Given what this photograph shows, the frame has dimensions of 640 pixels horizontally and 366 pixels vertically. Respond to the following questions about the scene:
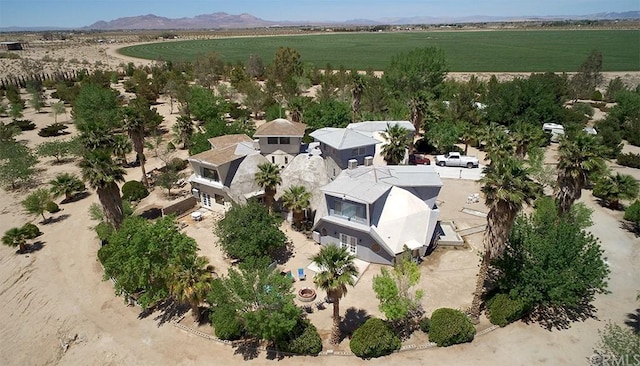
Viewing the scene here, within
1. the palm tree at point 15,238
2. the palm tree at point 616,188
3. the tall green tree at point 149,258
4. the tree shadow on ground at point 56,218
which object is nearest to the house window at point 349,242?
the tall green tree at point 149,258

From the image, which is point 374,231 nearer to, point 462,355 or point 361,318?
point 361,318

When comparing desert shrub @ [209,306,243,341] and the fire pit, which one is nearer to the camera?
desert shrub @ [209,306,243,341]

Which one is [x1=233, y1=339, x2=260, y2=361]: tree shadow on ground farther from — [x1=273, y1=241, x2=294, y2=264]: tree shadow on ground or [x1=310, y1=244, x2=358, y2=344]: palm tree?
[x1=273, y1=241, x2=294, y2=264]: tree shadow on ground

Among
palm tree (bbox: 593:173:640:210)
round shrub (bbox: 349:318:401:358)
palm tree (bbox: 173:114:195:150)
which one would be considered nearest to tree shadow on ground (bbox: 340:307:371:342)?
round shrub (bbox: 349:318:401:358)

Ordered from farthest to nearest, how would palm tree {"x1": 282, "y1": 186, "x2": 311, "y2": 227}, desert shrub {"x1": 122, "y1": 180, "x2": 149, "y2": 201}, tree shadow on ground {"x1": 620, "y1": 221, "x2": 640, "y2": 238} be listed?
desert shrub {"x1": 122, "y1": 180, "x2": 149, "y2": 201} < tree shadow on ground {"x1": 620, "y1": 221, "x2": 640, "y2": 238} < palm tree {"x1": 282, "y1": 186, "x2": 311, "y2": 227}

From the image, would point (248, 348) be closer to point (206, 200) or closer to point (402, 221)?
point (402, 221)

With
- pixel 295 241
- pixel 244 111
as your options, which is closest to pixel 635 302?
pixel 295 241
